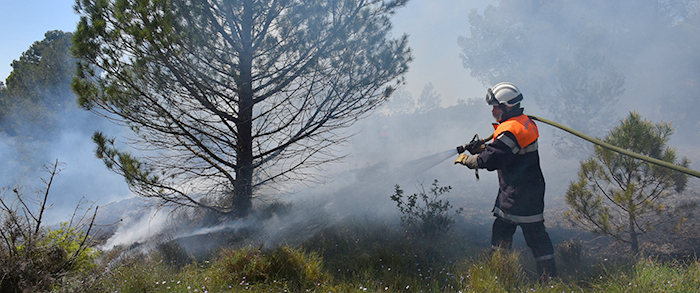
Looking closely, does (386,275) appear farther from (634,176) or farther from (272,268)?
(634,176)

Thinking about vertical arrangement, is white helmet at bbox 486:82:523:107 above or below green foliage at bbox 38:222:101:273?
above

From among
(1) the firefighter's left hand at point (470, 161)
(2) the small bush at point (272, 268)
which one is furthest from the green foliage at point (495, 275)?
(2) the small bush at point (272, 268)

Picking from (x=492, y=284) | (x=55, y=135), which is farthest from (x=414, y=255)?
(x=55, y=135)

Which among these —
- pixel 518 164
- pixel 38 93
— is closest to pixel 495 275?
pixel 518 164

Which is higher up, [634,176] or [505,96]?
[505,96]

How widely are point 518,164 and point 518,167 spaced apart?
34 millimetres

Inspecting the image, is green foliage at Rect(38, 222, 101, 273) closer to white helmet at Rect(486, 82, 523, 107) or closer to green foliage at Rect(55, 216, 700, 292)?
green foliage at Rect(55, 216, 700, 292)

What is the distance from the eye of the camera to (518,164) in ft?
11.1

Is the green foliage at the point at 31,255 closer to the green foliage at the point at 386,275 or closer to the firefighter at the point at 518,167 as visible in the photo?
the green foliage at the point at 386,275

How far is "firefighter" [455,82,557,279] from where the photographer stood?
3.23 metres

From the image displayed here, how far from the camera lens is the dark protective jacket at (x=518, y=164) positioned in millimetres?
3223

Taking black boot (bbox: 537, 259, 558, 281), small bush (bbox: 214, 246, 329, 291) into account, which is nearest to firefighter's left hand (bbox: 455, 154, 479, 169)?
black boot (bbox: 537, 259, 558, 281)

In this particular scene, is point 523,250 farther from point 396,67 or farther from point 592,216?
point 396,67

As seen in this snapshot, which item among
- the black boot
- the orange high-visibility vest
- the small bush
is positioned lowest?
the black boot
